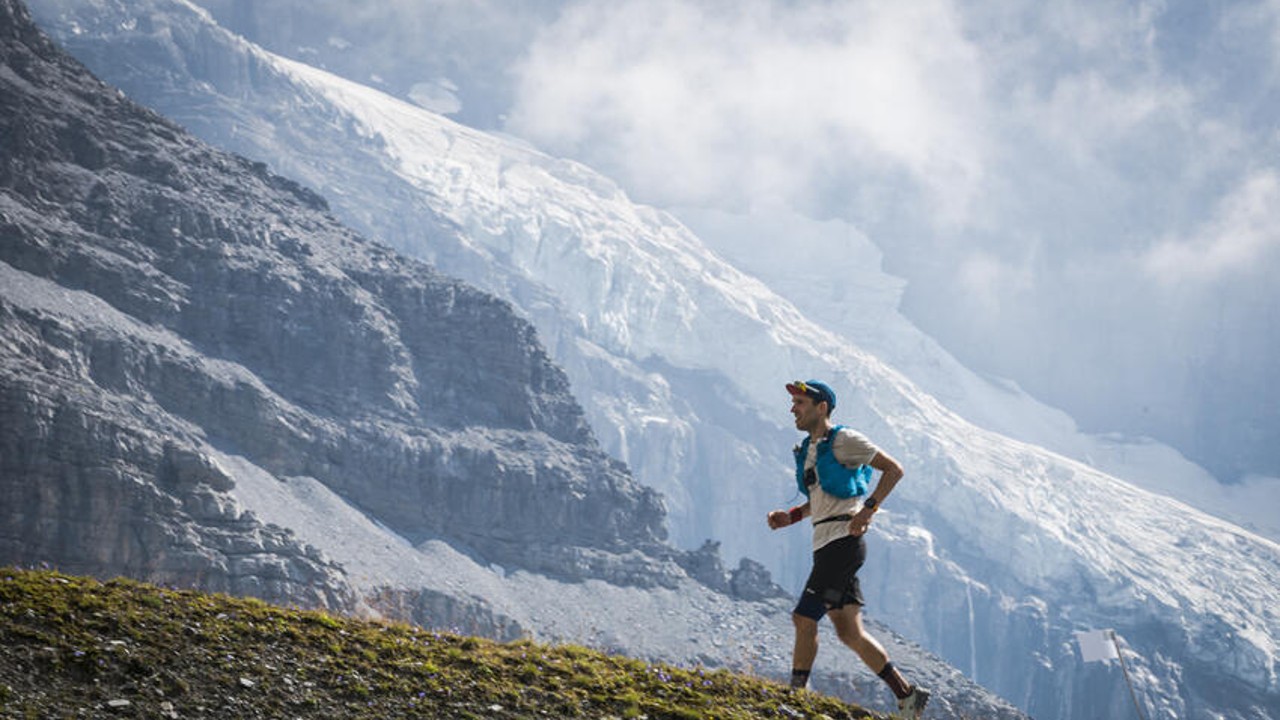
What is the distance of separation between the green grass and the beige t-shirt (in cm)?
174

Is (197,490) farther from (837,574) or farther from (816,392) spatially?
(837,574)

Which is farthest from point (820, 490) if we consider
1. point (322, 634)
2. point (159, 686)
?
point (159, 686)

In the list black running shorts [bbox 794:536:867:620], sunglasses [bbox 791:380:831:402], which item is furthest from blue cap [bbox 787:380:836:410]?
black running shorts [bbox 794:536:867:620]

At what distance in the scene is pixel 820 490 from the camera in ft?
34.3

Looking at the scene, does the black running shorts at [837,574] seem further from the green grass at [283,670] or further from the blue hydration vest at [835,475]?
the green grass at [283,670]

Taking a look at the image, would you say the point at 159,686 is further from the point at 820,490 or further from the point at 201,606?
the point at 820,490

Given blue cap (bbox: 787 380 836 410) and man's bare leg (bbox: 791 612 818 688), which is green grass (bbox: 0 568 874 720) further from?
blue cap (bbox: 787 380 836 410)

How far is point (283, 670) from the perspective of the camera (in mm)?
9266

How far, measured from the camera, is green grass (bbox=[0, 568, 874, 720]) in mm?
8266

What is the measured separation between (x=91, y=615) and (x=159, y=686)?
152 centimetres

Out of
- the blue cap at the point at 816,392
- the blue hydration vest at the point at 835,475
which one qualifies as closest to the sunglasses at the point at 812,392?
the blue cap at the point at 816,392

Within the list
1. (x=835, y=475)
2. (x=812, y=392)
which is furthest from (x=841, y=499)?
(x=812, y=392)

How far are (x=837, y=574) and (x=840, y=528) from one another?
0.42 meters

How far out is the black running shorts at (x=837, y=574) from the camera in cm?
1018
